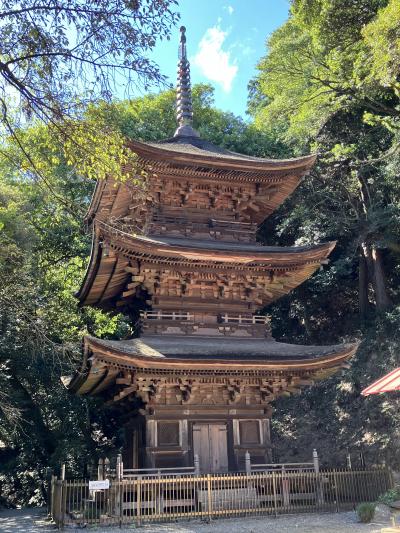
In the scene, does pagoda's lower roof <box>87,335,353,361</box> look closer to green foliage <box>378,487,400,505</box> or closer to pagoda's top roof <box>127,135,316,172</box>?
green foliage <box>378,487,400,505</box>

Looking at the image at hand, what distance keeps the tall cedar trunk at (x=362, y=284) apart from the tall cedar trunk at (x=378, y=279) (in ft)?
3.63

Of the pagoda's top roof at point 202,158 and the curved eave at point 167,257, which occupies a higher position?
the pagoda's top roof at point 202,158

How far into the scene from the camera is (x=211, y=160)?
588 inches

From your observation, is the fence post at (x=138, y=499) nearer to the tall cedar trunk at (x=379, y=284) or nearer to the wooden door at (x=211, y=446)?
the wooden door at (x=211, y=446)

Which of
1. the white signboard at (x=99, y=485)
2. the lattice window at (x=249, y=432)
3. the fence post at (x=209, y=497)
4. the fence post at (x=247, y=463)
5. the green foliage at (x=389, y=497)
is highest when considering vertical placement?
the lattice window at (x=249, y=432)

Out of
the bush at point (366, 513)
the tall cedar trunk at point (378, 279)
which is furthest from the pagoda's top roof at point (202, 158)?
the tall cedar trunk at point (378, 279)

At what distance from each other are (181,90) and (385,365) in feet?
48.2

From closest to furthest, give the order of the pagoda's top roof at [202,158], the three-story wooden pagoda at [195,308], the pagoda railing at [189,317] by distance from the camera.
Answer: the three-story wooden pagoda at [195,308] < the pagoda railing at [189,317] < the pagoda's top roof at [202,158]

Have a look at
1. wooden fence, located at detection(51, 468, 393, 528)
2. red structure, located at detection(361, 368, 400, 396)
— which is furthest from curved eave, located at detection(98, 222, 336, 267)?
red structure, located at detection(361, 368, 400, 396)

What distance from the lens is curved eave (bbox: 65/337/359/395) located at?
1181 cm

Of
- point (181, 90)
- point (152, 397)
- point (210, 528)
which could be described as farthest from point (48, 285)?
point (210, 528)

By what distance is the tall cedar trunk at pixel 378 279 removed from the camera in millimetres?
25203

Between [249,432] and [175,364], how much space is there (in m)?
3.34

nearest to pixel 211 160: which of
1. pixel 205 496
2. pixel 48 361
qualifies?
pixel 205 496
